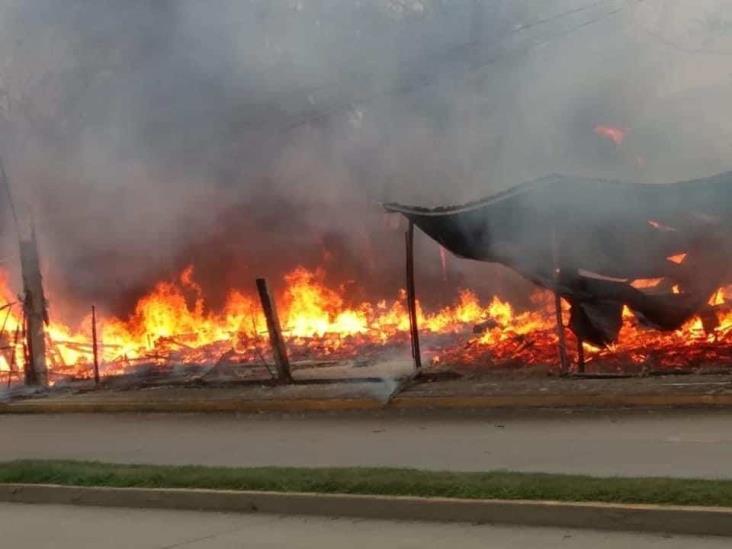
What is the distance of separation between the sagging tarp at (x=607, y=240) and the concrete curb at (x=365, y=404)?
1.46 meters

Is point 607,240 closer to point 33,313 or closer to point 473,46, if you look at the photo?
point 473,46

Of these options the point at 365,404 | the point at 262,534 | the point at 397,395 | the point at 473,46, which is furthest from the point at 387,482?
the point at 473,46

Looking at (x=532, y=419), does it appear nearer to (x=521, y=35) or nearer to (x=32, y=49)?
(x=521, y=35)

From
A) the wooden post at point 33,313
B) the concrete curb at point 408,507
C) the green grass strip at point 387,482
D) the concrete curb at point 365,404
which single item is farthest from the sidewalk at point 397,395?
the concrete curb at point 408,507

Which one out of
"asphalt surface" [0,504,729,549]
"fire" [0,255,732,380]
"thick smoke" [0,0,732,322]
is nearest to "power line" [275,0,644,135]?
"thick smoke" [0,0,732,322]

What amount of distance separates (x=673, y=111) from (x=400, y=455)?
22.8 feet

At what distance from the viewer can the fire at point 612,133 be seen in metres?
11.5

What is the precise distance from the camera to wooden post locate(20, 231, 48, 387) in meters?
11.5

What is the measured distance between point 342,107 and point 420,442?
6.30 m

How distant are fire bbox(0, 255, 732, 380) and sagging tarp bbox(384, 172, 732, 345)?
0.82 m

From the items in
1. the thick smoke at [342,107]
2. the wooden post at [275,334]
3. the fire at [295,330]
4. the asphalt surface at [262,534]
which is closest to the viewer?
the asphalt surface at [262,534]

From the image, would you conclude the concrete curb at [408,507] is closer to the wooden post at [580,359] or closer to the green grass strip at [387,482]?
the green grass strip at [387,482]

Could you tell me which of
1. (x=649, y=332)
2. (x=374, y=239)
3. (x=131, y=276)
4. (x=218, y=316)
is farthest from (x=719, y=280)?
(x=131, y=276)

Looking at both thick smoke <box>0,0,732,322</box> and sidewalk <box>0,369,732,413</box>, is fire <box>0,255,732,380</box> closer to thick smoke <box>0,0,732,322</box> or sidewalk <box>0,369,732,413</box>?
thick smoke <box>0,0,732,322</box>
